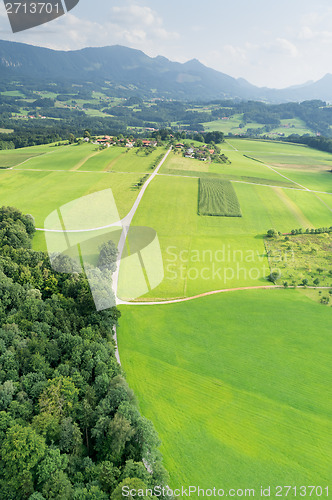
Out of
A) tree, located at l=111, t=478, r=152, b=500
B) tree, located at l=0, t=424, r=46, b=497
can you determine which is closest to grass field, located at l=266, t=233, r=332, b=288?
tree, located at l=111, t=478, r=152, b=500

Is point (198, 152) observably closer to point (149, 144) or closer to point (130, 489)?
point (149, 144)

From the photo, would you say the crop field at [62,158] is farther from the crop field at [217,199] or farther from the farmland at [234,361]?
the farmland at [234,361]

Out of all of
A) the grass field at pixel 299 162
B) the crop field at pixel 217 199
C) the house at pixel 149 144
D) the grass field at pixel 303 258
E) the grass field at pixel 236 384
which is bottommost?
the grass field at pixel 236 384

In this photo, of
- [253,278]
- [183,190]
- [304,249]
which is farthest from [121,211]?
[304,249]

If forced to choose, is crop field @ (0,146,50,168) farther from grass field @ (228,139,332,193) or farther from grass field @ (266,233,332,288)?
grass field @ (228,139,332,193)

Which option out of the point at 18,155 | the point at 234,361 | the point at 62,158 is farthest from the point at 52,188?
the point at 234,361

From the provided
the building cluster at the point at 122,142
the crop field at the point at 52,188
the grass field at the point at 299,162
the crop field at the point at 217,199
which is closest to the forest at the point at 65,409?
the crop field at the point at 52,188
